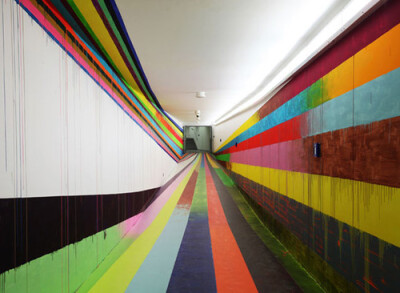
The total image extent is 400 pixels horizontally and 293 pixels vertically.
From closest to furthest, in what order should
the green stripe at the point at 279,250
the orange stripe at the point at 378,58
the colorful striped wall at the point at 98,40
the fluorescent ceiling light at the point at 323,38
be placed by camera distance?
the orange stripe at the point at 378,58, the fluorescent ceiling light at the point at 323,38, the colorful striped wall at the point at 98,40, the green stripe at the point at 279,250

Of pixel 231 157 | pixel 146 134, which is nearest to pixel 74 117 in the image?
pixel 146 134

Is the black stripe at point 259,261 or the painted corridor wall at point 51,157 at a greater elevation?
the painted corridor wall at point 51,157

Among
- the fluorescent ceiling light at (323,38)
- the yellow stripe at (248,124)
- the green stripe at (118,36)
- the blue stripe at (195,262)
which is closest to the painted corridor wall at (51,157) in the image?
the green stripe at (118,36)

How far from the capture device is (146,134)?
3570mm

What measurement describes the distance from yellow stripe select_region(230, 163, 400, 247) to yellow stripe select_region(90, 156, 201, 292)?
5.32 ft

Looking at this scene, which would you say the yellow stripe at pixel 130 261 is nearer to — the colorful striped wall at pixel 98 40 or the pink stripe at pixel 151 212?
the pink stripe at pixel 151 212

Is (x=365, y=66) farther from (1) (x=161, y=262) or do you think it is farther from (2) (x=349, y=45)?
(1) (x=161, y=262)

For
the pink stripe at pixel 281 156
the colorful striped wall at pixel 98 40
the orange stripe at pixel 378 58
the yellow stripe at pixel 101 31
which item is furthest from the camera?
the pink stripe at pixel 281 156

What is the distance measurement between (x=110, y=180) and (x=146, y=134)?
1538 millimetres

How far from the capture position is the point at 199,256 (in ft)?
6.81

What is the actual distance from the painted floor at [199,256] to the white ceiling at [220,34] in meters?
1.98

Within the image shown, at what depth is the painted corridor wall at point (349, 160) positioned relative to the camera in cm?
101

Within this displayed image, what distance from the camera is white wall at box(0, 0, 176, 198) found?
0.98m

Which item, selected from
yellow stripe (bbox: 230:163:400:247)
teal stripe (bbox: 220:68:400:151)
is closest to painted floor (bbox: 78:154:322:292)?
yellow stripe (bbox: 230:163:400:247)
